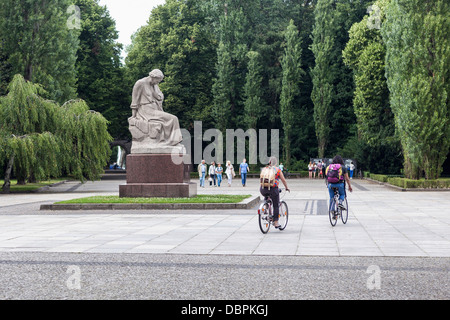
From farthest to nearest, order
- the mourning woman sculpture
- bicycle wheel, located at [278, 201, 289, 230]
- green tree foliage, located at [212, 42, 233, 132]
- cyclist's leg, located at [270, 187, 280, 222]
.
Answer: green tree foliage, located at [212, 42, 233, 132]
the mourning woman sculpture
bicycle wheel, located at [278, 201, 289, 230]
cyclist's leg, located at [270, 187, 280, 222]

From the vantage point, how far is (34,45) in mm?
38125

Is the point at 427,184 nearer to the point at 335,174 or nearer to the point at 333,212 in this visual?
the point at 335,174

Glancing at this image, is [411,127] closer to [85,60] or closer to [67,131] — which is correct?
[67,131]

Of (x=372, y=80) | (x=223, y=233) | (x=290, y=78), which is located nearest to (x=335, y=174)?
(x=223, y=233)

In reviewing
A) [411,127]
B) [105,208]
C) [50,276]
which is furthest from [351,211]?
[411,127]

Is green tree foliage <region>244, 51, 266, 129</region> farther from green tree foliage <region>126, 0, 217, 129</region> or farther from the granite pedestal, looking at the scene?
the granite pedestal

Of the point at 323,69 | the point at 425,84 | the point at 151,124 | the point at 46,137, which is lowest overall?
the point at 46,137

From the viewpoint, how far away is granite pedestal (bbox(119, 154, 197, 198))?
19.7 meters

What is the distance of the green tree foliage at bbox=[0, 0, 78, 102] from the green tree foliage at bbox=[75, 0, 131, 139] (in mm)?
13659

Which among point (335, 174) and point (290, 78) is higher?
point (290, 78)

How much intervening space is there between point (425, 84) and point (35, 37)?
24.7 metres

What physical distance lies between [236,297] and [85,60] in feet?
169

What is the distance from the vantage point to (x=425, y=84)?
3184 cm

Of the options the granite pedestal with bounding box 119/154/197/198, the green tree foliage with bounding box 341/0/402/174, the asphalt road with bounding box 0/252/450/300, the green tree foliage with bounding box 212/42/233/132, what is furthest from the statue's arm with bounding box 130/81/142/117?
the green tree foliage with bounding box 212/42/233/132
